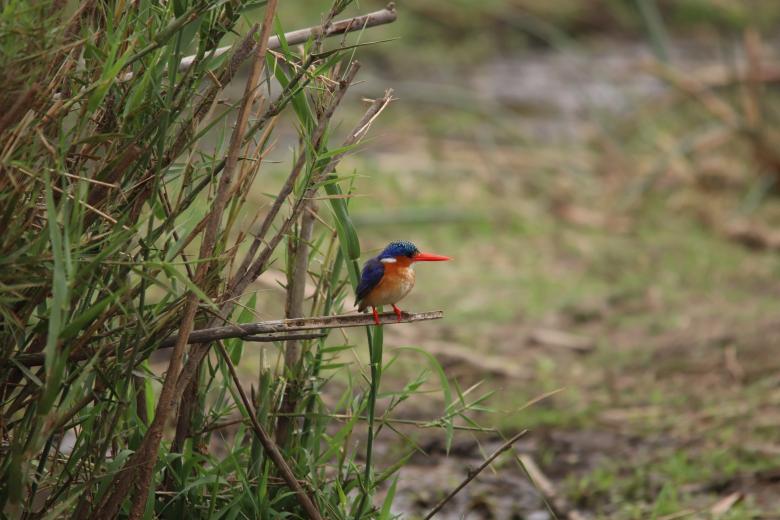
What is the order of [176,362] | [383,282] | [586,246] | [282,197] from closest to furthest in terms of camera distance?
[176,362], [282,197], [383,282], [586,246]

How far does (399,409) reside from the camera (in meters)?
5.07

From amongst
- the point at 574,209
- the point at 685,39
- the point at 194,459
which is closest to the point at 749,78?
the point at 574,209

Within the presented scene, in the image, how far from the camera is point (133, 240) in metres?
2.54

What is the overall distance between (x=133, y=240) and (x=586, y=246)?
5.30 m

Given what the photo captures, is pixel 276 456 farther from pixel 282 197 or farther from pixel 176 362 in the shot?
pixel 282 197

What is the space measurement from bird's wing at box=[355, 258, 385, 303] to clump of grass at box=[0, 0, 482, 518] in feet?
0.12

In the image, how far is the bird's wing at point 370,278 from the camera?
8.70 ft

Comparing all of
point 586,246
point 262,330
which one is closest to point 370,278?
point 262,330

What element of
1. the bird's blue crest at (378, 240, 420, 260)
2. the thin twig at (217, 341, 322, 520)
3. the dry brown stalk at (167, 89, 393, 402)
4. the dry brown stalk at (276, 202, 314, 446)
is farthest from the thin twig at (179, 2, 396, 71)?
the thin twig at (217, 341, 322, 520)

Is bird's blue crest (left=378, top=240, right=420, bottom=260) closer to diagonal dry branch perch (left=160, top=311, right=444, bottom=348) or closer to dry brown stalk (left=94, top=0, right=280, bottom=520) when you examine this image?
diagonal dry branch perch (left=160, top=311, right=444, bottom=348)

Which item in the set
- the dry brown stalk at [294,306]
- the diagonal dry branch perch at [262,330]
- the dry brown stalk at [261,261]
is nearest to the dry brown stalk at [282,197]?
the dry brown stalk at [261,261]

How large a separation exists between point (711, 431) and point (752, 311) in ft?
5.16

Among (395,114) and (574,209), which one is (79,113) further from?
(395,114)

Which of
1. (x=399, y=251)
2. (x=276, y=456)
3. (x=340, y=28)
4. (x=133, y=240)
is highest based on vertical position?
(x=340, y=28)
